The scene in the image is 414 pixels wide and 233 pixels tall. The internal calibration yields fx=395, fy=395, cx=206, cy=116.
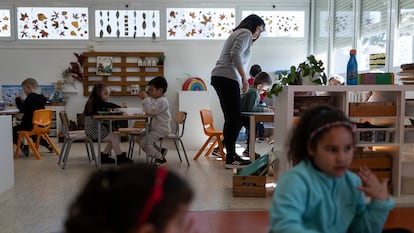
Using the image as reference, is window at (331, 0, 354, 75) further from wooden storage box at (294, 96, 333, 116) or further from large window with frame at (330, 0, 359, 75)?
wooden storage box at (294, 96, 333, 116)

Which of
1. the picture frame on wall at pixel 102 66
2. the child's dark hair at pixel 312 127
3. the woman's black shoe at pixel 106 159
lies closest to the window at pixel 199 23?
the picture frame on wall at pixel 102 66

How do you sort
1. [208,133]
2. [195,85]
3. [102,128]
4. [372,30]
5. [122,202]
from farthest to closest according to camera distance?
[195,85] → [372,30] → [208,133] → [102,128] → [122,202]

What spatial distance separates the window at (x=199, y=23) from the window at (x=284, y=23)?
48 centimetres

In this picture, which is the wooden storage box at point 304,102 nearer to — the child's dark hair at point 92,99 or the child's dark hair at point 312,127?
the child's dark hair at point 312,127

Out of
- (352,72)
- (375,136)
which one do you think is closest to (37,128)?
(352,72)

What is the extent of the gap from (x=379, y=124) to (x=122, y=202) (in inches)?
116

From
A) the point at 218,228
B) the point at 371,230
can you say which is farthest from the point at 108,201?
the point at 218,228

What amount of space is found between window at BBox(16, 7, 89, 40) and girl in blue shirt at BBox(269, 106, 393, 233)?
6.52 metres

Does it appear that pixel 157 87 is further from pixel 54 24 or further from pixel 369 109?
pixel 54 24

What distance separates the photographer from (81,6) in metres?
7.05

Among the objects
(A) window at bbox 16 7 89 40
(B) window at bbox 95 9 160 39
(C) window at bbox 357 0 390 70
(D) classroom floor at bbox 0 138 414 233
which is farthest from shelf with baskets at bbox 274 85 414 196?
(A) window at bbox 16 7 89 40

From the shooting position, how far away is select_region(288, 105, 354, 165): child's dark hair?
4.06ft

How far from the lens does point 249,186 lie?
10.3ft

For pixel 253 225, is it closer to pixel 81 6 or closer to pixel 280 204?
pixel 280 204
